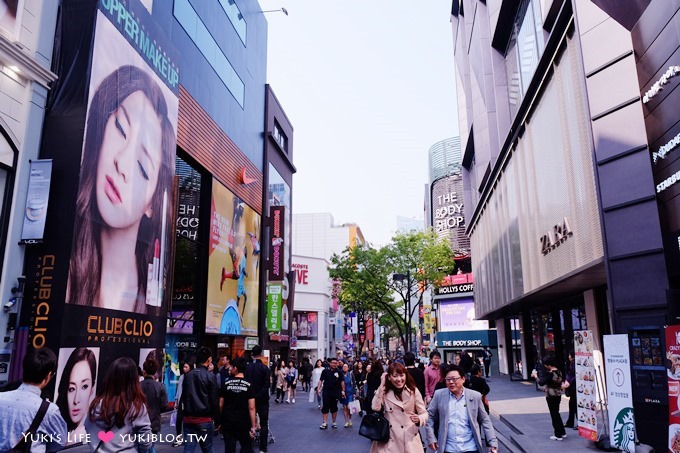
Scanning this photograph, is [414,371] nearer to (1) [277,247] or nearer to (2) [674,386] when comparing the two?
(2) [674,386]

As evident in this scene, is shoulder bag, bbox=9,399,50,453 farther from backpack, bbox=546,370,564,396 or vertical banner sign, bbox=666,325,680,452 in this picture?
backpack, bbox=546,370,564,396

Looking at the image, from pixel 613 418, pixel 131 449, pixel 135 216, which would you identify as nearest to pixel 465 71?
pixel 135 216

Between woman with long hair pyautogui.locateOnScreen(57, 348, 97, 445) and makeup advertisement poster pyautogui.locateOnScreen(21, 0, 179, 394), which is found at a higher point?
makeup advertisement poster pyautogui.locateOnScreen(21, 0, 179, 394)

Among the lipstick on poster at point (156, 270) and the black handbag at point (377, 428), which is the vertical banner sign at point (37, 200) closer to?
the lipstick on poster at point (156, 270)

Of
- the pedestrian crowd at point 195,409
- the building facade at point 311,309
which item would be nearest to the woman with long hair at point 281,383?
the pedestrian crowd at point 195,409

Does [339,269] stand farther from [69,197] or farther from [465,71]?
[69,197]

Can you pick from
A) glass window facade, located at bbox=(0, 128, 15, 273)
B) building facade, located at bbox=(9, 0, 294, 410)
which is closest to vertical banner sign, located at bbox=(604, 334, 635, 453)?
building facade, located at bbox=(9, 0, 294, 410)

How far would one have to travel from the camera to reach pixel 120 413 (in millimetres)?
4504

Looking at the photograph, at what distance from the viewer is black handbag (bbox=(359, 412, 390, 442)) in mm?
6102

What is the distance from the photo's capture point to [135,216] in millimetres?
14172

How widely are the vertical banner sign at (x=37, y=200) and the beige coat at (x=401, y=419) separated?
873 centimetres

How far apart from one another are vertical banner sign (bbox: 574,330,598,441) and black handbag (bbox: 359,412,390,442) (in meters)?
6.08

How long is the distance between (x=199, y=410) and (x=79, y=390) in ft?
17.8

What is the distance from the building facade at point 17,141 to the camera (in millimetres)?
10586
